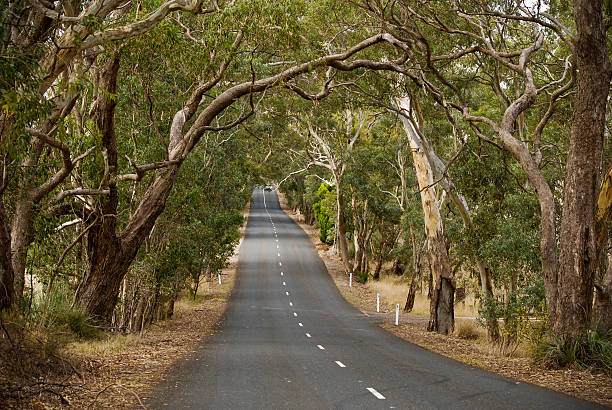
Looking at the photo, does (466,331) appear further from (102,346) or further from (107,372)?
(107,372)

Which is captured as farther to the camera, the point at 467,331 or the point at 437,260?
the point at 467,331

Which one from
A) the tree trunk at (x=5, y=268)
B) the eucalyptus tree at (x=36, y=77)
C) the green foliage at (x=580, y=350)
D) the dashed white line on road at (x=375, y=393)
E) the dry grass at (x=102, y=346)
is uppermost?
the eucalyptus tree at (x=36, y=77)

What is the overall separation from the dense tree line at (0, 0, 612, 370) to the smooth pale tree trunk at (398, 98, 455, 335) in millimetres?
69

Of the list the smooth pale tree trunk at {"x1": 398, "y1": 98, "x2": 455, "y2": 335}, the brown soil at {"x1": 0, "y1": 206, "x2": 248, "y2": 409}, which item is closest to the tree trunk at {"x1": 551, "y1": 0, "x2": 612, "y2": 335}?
the brown soil at {"x1": 0, "y1": 206, "x2": 248, "y2": 409}

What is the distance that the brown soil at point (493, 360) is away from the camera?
38.2 ft

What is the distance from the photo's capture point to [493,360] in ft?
53.5

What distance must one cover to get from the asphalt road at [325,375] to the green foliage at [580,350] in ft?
4.68

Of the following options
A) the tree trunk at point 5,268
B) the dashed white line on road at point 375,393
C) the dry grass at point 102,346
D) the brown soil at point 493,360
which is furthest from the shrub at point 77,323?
the brown soil at point 493,360

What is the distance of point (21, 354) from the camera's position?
945 centimetres

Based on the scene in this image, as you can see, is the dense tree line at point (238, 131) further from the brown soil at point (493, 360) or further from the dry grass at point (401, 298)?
the dry grass at point (401, 298)

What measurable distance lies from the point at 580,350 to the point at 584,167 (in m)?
3.54

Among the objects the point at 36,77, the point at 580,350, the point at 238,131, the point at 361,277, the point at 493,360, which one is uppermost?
the point at 238,131

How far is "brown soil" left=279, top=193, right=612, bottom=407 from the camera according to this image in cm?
1166

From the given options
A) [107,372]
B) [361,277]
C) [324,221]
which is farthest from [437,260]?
[324,221]
